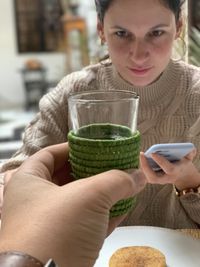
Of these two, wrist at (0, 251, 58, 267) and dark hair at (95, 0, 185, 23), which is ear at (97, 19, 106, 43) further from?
wrist at (0, 251, 58, 267)

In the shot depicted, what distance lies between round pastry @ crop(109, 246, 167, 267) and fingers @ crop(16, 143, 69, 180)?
0.25 meters

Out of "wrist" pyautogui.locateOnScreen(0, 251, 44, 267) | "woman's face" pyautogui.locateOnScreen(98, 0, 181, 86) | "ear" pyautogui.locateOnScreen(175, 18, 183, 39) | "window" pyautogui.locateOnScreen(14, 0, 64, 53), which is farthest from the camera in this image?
"window" pyautogui.locateOnScreen(14, 0, 64, 53)

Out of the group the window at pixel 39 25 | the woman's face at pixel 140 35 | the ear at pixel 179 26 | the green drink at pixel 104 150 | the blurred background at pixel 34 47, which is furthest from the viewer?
the window at pixel 39 25

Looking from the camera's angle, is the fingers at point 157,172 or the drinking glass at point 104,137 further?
the fingers at point 157,172

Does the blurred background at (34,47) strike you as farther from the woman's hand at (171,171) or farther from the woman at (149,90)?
the woman's hand at (171,171)

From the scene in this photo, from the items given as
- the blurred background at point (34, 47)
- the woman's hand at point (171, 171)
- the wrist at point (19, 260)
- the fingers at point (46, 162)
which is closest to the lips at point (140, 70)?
the woman's hand at point (171, 171)

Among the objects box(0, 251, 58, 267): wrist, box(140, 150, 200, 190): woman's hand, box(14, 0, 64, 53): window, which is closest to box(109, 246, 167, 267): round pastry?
box(140, 150, 200, 190): woman's hand

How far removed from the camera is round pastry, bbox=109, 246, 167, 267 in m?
0.86

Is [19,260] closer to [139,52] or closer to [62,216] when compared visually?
[62,216]

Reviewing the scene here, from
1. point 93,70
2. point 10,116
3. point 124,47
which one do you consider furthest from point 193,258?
point 10,116

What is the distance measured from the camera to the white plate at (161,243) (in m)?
0.87

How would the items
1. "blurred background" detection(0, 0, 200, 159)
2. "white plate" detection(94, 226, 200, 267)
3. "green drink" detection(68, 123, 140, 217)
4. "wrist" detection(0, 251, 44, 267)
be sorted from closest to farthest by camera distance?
"wrist" detection(0, 251, 44, 267)
"green drink" detection(68, 123, 140, 217)
"white plate" detection(94, 226, 200, 267)
"blurred background" detection(0, 0, 200, 159)

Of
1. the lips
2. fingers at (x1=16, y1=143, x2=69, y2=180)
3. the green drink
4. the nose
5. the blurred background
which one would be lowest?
the blurred background

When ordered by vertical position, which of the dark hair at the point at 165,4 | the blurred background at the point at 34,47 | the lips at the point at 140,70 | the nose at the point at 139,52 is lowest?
the blurred background at the point at 34,47
